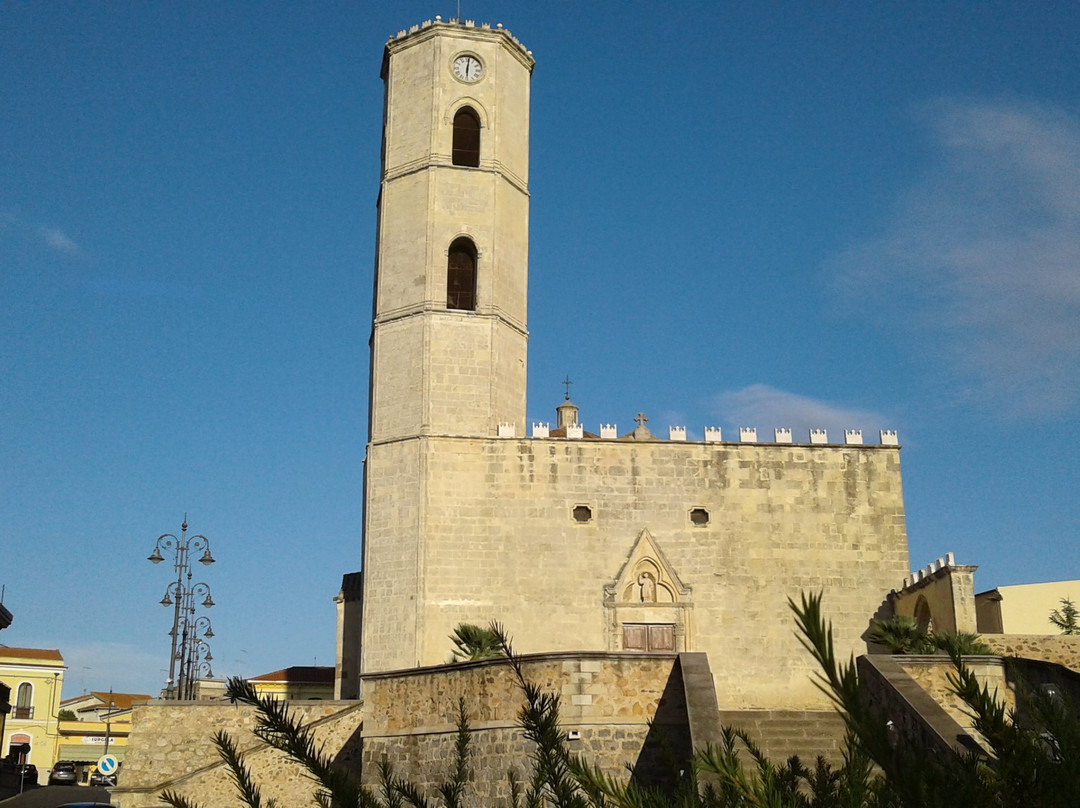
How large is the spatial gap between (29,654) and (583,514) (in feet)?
129

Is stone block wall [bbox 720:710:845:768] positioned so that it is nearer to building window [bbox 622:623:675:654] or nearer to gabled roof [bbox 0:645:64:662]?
building window [bbox 622:623:675:654]

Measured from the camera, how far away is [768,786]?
4.27 m

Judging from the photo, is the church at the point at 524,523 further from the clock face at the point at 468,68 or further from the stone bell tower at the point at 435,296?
the clock face at the point at 468,68

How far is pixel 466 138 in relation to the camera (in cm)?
3061

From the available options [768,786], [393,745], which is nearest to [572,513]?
[393,745]

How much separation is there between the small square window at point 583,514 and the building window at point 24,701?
38430 millimetres

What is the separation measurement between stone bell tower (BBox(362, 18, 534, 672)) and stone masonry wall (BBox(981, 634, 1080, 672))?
35.6 feet

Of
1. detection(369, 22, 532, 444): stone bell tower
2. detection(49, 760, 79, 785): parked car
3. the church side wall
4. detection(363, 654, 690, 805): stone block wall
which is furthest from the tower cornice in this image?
detection(49, 760, 79, 785): parked car

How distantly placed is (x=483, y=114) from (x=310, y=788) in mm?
16058

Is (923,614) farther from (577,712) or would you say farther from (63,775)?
(63,775)

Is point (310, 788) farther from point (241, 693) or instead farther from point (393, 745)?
point (241, 693)

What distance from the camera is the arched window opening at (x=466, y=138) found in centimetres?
3034

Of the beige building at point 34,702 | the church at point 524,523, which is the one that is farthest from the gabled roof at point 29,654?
the church at point 524,523

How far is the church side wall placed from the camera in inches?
1051
